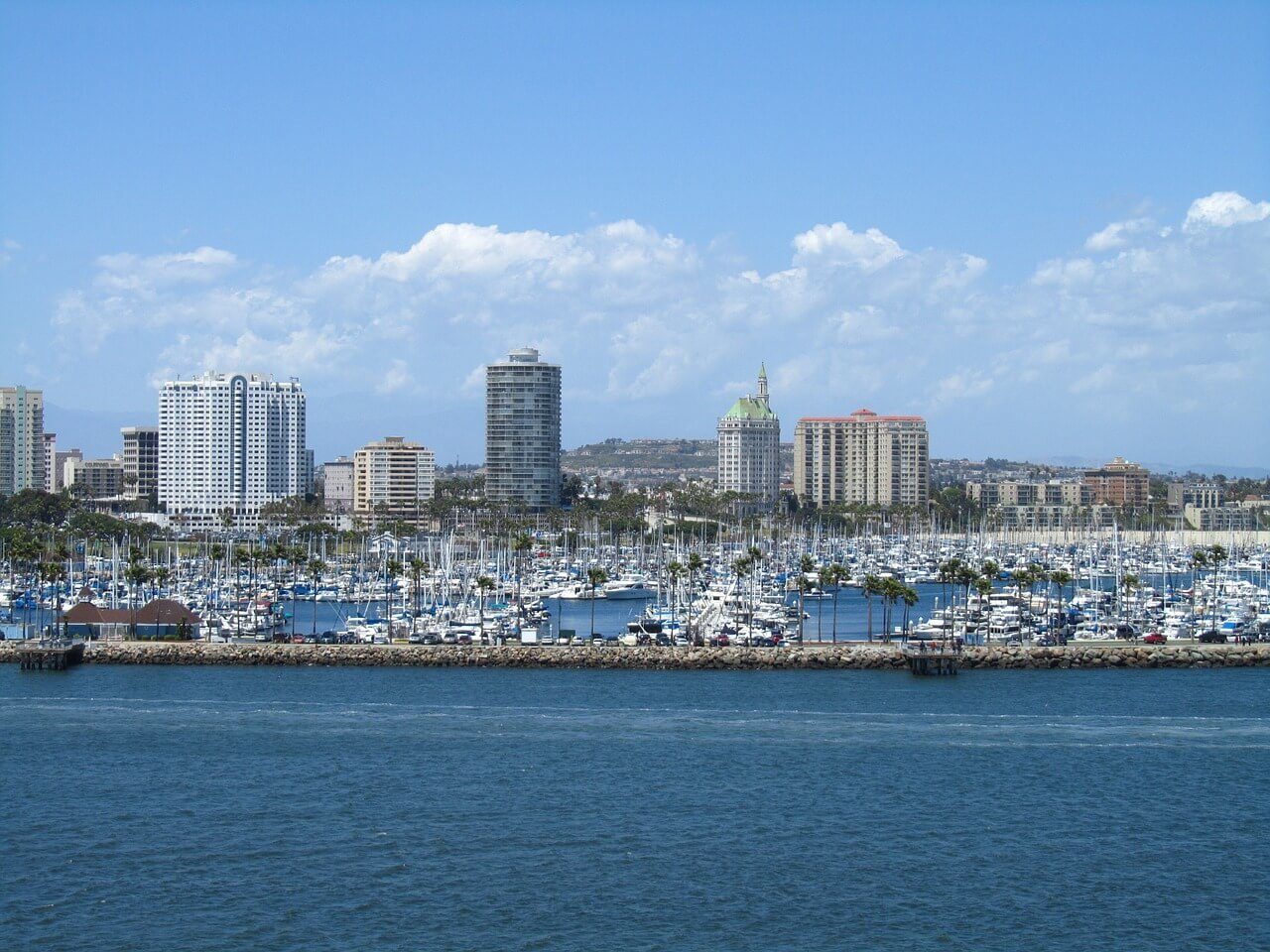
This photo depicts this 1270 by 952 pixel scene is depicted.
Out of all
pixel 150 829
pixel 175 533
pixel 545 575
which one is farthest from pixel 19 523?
pixel 150 829

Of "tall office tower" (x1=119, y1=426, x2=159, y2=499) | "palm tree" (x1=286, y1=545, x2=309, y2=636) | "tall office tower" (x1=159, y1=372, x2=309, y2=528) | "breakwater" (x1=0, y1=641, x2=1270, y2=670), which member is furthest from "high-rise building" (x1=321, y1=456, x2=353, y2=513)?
"breakwater" (x1=0, y1=641, x2=1270, y2=670)

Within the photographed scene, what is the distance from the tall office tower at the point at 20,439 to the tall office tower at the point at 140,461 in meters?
9.49

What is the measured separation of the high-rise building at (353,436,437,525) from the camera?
171875 mm

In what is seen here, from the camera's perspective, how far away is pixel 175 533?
13912 cm

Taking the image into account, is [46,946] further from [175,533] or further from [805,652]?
[175,533]

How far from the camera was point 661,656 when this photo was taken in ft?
186

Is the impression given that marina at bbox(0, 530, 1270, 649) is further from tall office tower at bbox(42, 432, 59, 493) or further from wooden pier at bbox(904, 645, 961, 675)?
tall office tower at bbox(42, 432, 59, 493)

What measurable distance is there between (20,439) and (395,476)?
130 ft

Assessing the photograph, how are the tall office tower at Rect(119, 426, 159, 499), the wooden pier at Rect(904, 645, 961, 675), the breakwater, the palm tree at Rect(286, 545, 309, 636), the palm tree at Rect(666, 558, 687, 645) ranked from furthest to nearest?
the tall office tower at Rect(119, 426, 159, 499) → the palm tree at Rect(286, 545, 309, 636) → the palm tree at Rect(666, 558, 687, 645) → the breakwater → the wooden pier at Rect(904, 645, 961, 675)

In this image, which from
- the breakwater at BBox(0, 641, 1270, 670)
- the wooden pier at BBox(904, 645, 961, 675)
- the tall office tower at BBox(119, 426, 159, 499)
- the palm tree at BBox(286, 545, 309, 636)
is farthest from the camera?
the tall office tower at BBox(119, 426, 159, 499)

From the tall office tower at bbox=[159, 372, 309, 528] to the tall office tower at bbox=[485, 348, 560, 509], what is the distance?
23.0 metres

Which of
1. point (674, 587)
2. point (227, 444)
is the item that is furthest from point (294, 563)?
point (227, 444)

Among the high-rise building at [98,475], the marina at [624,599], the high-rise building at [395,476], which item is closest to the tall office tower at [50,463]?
the high-rise building at [98,475]

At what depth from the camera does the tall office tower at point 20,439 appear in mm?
171125
